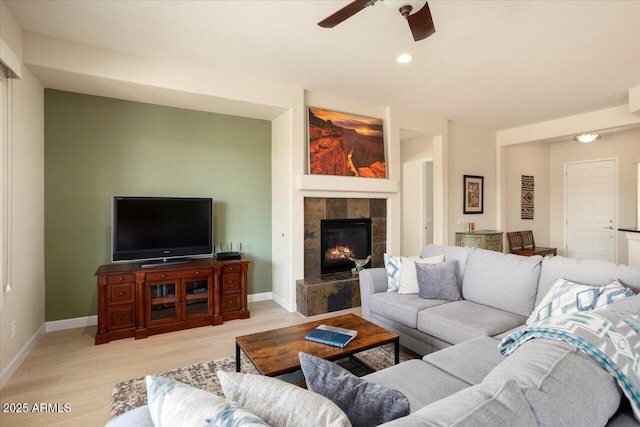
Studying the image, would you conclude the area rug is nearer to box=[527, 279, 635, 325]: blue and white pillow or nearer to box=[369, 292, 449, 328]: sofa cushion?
box=[369, 292, 449, 328]: sofa cushion

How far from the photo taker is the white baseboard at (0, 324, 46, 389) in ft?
7.69

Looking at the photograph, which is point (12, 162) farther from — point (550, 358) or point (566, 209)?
point (566, 209)

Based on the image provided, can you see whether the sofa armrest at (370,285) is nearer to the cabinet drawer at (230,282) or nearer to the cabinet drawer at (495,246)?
the cabinet drawer at (230,282)

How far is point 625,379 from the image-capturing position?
3.37 ft

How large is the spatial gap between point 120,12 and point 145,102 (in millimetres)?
1357

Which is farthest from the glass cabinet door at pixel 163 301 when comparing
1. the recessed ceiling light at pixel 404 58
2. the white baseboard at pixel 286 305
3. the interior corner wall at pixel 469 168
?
the interior corner wall at pixel 469 168

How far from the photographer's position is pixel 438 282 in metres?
2.84

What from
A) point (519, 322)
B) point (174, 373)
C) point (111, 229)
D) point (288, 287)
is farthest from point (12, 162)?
point (519, 322)

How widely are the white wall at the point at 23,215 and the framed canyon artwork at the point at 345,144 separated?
2739 millimetres

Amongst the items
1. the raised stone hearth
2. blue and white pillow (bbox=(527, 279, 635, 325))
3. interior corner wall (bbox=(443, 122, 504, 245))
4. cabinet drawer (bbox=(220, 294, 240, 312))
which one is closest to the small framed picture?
interior corner wall (bbox=(443, 122, 504, 245))

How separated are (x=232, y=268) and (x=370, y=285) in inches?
62.4

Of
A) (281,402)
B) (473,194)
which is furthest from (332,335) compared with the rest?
(473,194)

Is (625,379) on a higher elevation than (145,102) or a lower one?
lower

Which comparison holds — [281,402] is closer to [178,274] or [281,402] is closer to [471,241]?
[178,274]
